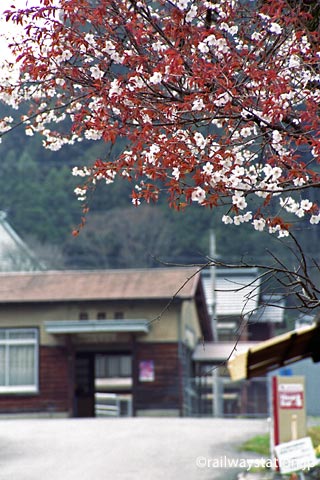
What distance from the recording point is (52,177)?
5356cm

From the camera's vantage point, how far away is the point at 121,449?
16.1 metres

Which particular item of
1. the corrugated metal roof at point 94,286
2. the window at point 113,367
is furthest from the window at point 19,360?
the window at point 113,367

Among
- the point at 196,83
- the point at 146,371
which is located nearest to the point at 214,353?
the point at 146,371

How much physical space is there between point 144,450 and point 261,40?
10.8 metres

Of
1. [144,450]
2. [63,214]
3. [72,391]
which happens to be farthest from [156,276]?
[63,214]

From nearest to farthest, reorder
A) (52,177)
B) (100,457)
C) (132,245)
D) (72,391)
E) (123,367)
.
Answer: (100,457)
(72,391)
(123,367)
(132,245)
(52,177)

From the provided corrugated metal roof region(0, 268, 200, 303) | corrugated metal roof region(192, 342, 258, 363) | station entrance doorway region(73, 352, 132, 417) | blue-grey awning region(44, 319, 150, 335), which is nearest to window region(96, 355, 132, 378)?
station entrance doorway region(73, 352, 132, 417)

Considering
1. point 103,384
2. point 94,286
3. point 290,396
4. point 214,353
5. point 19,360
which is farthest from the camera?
point 103,384

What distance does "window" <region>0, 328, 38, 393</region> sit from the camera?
93.9 ft

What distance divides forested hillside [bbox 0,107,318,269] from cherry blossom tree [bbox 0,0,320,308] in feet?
133

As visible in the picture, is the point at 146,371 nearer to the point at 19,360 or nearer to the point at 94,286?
the point at 94,286

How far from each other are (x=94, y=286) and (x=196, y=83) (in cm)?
2345

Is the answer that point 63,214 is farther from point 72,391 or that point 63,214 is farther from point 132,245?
point 72,391

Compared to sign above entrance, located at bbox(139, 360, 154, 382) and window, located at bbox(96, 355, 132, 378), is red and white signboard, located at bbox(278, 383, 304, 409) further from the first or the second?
window, located at bbox(96, 355, 132, 378)
